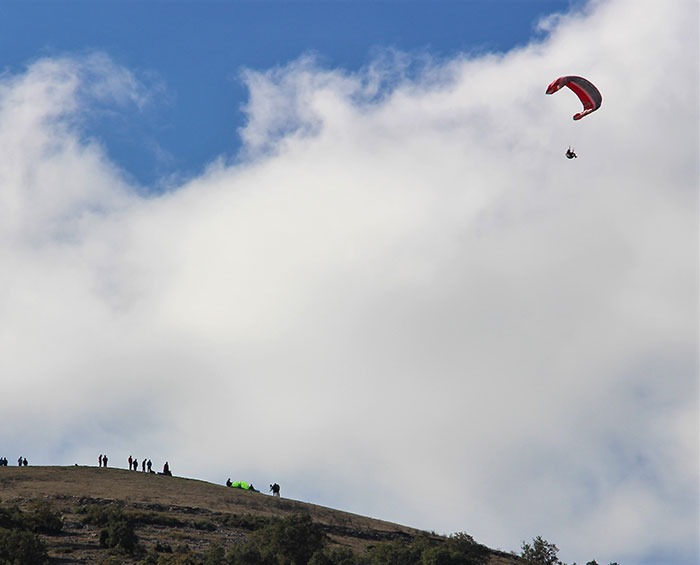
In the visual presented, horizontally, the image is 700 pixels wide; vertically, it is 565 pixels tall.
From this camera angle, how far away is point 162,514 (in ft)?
197

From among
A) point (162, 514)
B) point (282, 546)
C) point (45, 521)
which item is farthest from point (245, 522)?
point (45, 521)

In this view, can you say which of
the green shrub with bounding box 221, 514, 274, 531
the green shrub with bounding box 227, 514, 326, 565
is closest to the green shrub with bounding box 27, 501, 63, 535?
the green shrub with bounding box 227, 514, 326, 565

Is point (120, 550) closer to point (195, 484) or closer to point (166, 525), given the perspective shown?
point (166, 525)

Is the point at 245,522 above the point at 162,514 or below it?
below

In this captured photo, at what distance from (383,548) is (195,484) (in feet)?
85.2

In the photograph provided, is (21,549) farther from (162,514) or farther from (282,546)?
(162,514)

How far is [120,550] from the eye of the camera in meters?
48.6

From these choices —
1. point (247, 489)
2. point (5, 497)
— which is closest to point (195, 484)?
point (247, 489)

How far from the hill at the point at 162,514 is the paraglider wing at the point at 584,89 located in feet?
94.3

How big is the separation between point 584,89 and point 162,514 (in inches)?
1484

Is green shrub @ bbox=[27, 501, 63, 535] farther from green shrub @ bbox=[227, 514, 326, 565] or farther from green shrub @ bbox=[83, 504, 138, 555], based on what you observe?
green shrub @ bbox=[227, 514, 326, 565]

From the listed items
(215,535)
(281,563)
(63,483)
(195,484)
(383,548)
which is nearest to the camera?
(281,563)

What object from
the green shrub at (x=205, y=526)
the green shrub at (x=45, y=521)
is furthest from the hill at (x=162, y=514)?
the green shrub at (x=45, y=521)

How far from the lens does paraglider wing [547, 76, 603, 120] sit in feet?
201
